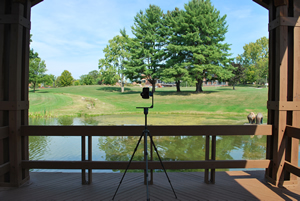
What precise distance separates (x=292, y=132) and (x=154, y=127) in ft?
5.32

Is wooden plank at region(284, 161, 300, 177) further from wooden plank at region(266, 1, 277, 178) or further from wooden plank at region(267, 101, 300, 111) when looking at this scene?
wooden plank at region(267, 101, 300, 111)

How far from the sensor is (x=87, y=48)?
4528cm

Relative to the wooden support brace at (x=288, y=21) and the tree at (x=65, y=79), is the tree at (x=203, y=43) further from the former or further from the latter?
the tree at (x=65, y=79)

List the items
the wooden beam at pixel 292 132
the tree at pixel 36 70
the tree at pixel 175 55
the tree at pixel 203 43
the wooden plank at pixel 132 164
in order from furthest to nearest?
1. the tree at pixel 36 70
2. the tree at pixel 175 55
3. the tree at pixel 203 43
4. the wooden plank at pixel 132 164
5. the wooden beam at pixel 292 132

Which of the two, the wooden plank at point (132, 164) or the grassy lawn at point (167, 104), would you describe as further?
the grassy lawn at point (167, 104)

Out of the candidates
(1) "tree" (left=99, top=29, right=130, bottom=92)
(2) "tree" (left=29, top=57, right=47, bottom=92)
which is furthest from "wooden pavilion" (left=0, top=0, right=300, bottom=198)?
(1) "tree" (left=99, top=29, right=130, bottom=92)

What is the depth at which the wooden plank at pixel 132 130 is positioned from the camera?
103 inches

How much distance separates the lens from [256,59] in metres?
42.3

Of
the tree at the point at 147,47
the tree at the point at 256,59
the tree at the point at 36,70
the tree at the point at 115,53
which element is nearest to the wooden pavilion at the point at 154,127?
the tree at the point at 147,47

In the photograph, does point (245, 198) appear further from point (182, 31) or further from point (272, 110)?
point (182, 31)

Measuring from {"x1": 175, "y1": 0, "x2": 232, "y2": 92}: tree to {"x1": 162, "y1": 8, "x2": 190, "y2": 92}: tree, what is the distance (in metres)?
0.42

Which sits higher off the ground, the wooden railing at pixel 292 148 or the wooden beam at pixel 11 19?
the wooden beam at pixel 11 19

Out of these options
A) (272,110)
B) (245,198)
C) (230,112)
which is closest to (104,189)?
(245,198)

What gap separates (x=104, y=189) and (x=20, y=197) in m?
0.89
